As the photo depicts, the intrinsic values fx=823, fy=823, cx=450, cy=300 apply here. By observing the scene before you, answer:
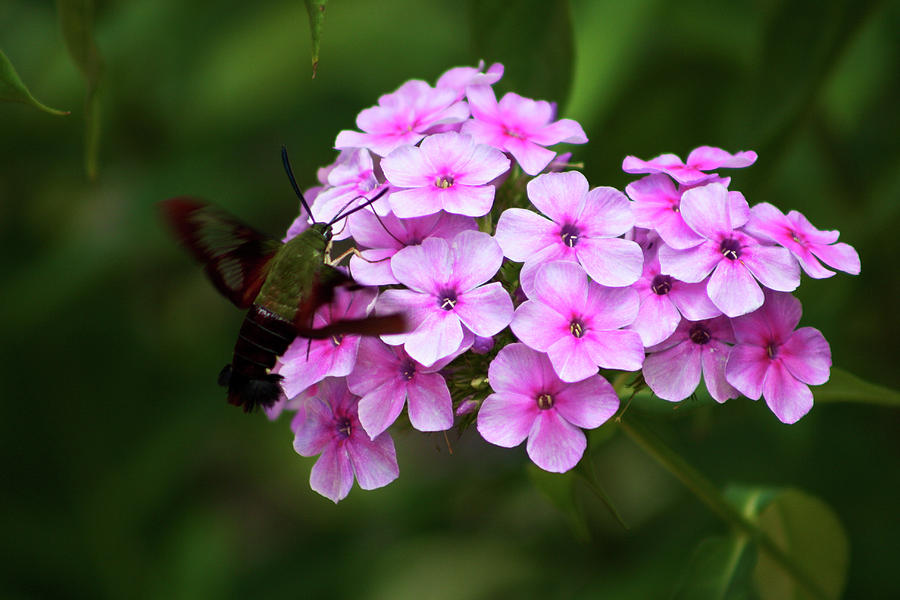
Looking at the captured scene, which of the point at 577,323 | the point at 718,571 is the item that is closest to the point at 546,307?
the point at 577,323

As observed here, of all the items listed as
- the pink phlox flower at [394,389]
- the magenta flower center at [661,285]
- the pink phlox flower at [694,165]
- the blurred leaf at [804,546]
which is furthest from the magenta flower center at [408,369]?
the blurred leaf at [804,546]

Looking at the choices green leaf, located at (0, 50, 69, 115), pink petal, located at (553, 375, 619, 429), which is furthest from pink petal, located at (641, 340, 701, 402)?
green leaf, located at (0, 50, 69, 115)

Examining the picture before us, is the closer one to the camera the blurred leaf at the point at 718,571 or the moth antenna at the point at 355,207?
the moth antenna at the point at 355,207

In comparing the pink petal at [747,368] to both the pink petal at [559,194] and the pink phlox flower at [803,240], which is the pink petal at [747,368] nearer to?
the pink phlox flower at [803,240]

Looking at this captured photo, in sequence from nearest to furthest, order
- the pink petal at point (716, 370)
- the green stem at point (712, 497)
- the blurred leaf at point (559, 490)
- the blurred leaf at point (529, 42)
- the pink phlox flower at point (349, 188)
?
the pink petal at point (716, 370), the pink phlox flower at point (349, 188), the green stem at point (712, 497), the blurred leaf at point (559, 490), the blurred leaf at point (529, 42)

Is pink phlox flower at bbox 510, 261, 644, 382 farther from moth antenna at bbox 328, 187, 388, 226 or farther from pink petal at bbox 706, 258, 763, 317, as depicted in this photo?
moth antenna at bbox 328, 187, 388, 226

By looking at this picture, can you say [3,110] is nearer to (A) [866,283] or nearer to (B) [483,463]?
(B) [483,463]
